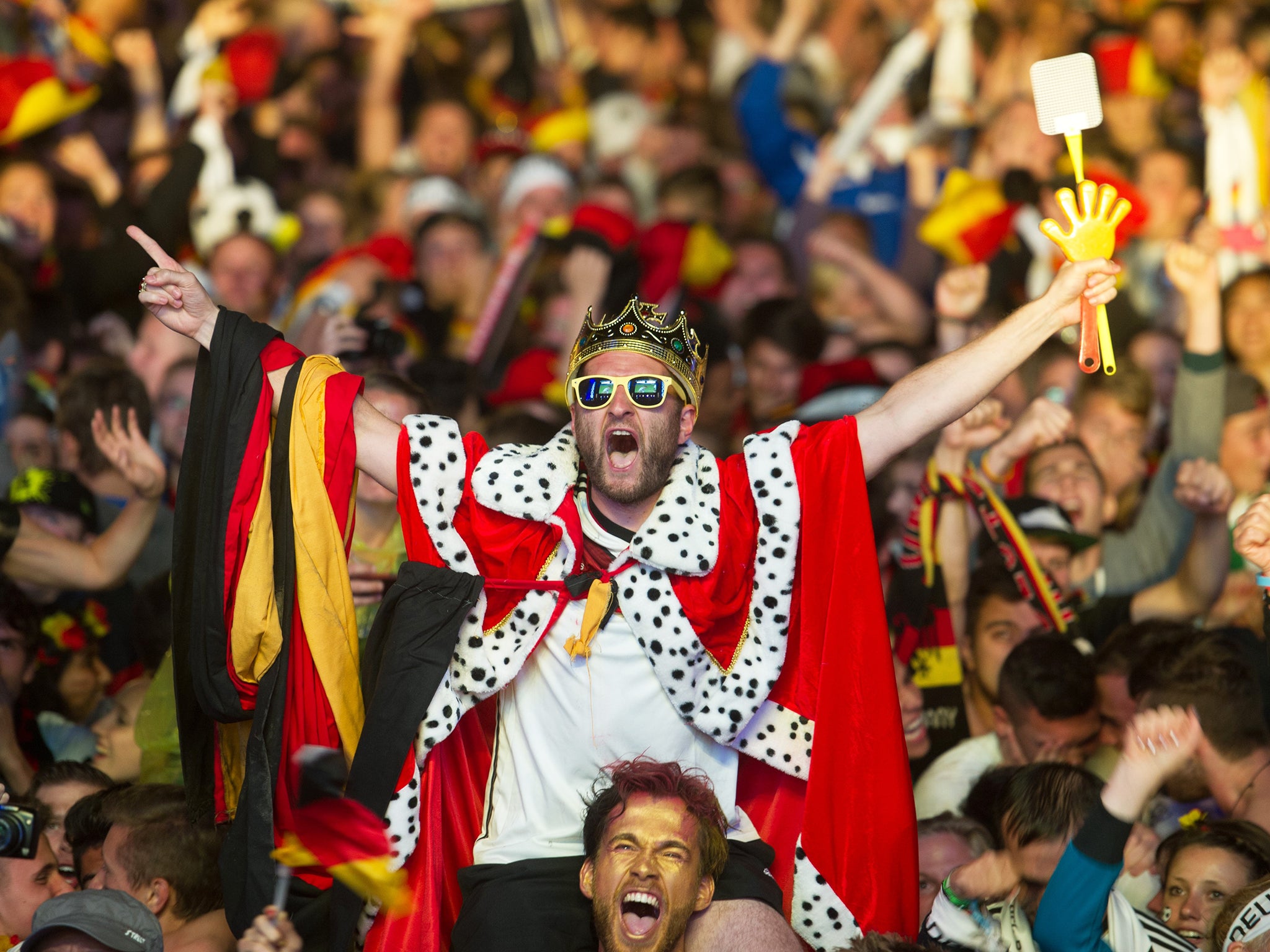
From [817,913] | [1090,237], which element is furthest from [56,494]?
[1090,237]

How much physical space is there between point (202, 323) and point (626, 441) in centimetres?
116

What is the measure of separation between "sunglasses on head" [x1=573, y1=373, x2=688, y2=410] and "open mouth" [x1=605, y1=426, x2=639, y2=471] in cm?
8

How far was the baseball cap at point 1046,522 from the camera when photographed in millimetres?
5426

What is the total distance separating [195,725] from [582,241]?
4.05 m

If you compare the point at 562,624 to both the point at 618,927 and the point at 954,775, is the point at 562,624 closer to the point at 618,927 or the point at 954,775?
the point at 618,927

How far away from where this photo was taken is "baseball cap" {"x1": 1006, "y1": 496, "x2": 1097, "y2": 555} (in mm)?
5426

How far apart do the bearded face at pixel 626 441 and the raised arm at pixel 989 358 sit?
0.60 metres

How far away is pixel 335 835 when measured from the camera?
130 inches

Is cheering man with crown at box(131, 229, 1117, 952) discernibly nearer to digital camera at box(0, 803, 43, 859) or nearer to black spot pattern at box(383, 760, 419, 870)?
black spot pattern at box(383, 760, 419, 870)

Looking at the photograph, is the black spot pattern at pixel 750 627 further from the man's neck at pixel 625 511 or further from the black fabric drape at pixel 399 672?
the black fabric drape at pixel 399 672

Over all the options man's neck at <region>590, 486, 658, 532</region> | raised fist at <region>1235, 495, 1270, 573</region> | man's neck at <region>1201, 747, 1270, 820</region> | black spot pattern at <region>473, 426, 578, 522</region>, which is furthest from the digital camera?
man's neck at <region>1201, 747, 1270, 820</region>

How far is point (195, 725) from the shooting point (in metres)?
4.04

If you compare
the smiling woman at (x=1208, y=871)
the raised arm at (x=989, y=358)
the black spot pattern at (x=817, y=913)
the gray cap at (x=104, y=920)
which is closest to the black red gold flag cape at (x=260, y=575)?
the gray cap at (x=104, y=920)

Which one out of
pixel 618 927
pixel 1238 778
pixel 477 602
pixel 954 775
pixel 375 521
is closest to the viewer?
pixel 618 927
